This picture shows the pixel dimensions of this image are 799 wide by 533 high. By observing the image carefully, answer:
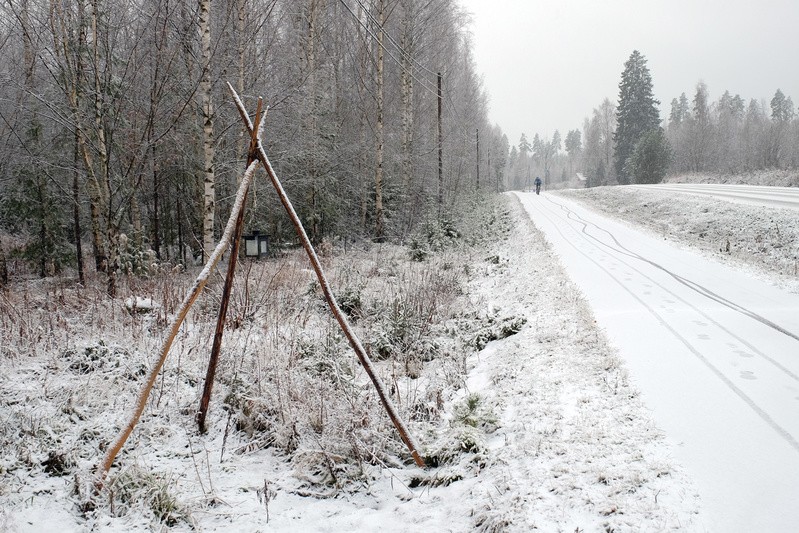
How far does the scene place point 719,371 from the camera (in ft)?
12.9

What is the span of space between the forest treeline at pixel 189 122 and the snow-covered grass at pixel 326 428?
3303 millimetres

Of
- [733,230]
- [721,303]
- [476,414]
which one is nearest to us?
[476,414]

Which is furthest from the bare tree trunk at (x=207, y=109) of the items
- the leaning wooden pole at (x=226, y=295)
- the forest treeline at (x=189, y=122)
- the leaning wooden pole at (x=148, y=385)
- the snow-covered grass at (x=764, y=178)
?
the snow-covered grass at (x=764, y=178)

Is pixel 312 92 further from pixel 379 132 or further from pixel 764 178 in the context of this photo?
pixel 764 178

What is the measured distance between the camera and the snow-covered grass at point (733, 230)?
9.33 meters

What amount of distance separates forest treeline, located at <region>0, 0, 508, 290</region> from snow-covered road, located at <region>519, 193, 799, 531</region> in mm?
6346

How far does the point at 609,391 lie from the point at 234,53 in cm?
1062

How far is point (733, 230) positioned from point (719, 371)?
11.3 meters

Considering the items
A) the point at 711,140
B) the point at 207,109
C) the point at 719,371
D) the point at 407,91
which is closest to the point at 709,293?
the point at 719,371

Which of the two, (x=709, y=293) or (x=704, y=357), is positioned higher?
(x=709, y=293)

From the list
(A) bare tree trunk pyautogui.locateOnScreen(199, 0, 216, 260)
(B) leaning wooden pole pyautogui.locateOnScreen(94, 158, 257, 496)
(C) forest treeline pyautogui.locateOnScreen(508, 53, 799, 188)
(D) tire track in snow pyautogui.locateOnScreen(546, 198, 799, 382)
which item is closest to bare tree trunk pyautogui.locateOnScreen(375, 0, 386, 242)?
(A) bare tree trunk pyautogui.locateOnScreen(199, 0, 216, 260)

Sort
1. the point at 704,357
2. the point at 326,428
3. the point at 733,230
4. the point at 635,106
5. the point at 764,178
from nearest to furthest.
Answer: the point at 326,428
the point at 704,357
the point at 733,230
the point at 764,178
the point at 635,106

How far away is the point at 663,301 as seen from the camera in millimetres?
6129

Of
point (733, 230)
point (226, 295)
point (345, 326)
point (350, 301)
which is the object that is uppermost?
point (733, 230)
